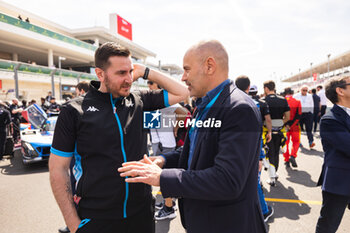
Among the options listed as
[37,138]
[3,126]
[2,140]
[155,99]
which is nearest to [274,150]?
[155,99]

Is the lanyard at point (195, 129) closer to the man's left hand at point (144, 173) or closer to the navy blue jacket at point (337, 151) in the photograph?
the man's left hand at point (144, 173)

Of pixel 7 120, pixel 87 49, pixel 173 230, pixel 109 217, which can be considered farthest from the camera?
pixel 87 49

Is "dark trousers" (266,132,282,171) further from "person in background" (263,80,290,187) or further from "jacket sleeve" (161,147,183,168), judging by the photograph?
"jacket sleeve" (161,147,183,168)

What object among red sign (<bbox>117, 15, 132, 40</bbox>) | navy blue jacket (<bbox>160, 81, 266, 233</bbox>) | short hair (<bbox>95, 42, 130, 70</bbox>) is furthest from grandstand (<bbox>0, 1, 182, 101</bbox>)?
navy blue jacket (<bbox>160, 81, 266, 233</bbox>)

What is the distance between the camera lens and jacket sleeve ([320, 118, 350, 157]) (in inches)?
84.4

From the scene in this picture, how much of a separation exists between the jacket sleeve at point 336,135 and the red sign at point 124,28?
46.5 metres

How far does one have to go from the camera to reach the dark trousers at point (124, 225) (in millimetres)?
1533

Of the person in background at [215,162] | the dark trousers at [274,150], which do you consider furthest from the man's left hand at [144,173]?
the dark trousers at [274,150]

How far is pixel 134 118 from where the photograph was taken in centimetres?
177

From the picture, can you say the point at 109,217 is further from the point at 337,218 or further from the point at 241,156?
the point at 337,218

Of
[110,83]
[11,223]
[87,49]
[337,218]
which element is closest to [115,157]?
[110,83]

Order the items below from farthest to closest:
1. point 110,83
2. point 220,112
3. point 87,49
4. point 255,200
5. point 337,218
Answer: point 87,49
point 337,218
point 110,83
point 255,200
point 220,112

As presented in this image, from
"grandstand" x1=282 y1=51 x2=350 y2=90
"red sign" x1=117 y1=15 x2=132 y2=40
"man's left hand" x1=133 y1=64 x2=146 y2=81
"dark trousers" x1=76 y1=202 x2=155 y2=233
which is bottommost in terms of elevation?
"dark trousers" x1=76 y1=202 x2=155 y2=233

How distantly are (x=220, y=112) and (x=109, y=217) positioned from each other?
1.12m
